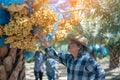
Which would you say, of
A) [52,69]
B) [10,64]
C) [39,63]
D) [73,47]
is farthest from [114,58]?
[10,64]

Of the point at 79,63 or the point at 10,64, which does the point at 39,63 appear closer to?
the point at 79,63

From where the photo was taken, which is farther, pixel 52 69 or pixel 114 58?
pixel 114 58

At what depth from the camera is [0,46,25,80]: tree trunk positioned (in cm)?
336

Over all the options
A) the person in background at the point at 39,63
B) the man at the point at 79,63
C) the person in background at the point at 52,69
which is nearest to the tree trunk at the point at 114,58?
the person in background at the point at 39,63

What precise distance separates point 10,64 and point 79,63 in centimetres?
87

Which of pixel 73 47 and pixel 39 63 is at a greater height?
pixel 39 63

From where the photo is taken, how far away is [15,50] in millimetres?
3402

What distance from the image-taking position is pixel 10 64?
3.39m

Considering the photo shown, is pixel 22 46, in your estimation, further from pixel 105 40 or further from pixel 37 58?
pixel 105 40

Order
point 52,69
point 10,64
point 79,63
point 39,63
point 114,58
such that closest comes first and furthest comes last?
point 10,64 < point 79,63 < point 52,69 < point 39,63 < point 114,58

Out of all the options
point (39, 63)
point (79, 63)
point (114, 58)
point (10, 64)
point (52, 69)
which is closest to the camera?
point (10, 64)

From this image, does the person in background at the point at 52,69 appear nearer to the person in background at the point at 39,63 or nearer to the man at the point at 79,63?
the person in background at the point at 39,63

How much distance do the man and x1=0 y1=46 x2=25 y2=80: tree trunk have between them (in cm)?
49

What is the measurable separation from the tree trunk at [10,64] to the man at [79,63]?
1.59 feet
